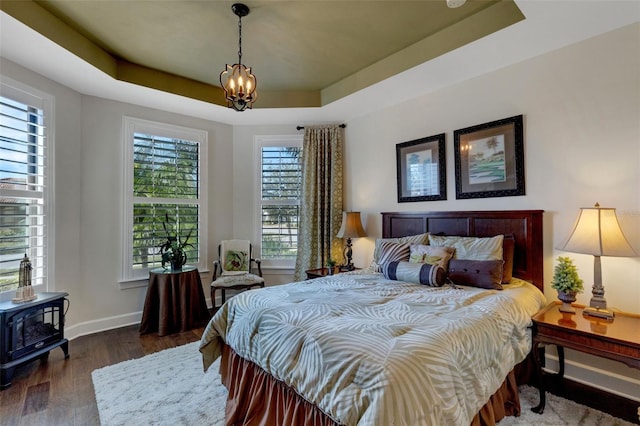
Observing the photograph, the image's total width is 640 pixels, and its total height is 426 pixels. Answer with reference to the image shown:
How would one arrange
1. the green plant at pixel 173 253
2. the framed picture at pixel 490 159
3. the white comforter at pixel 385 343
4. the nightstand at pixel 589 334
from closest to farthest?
the white comforter at pixel 385 343, the nightstand at pixel 589 334, the framed picture at pixel 490 159, the green plant at pixel 173 253

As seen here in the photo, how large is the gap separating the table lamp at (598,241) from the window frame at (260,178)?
339 cm

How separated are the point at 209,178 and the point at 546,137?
13.4ft

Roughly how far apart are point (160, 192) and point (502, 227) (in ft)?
13.3

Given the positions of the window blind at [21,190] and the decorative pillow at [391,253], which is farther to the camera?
the decorative pillow at [391,253]

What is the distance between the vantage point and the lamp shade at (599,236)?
6.51ft

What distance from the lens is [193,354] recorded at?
115 inches

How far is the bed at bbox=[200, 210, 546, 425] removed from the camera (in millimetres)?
1210

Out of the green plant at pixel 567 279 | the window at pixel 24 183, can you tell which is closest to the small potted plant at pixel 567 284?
the green plant at pixel 567 279

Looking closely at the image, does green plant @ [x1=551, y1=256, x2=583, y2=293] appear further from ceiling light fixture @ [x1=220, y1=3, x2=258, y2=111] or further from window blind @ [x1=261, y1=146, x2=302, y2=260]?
window blind @ [x1=261, y1=146, x2=302, y2=260]

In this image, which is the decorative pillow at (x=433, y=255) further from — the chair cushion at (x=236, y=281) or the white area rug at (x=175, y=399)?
the chair cushion at (x=236, y=281)

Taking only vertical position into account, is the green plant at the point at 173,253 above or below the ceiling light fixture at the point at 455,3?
below

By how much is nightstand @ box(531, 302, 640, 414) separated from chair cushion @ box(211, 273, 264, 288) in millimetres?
3005

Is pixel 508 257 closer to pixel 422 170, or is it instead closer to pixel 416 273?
pixel 416 273

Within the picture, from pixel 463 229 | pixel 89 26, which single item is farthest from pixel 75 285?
pixel 463 229
